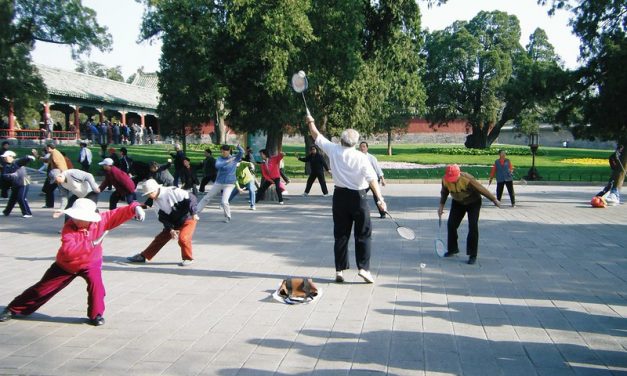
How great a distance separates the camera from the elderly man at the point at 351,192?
7.62m

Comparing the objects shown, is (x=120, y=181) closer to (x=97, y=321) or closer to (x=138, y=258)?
(x=138, y=258)

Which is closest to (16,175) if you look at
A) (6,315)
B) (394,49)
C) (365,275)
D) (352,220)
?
(6,315)

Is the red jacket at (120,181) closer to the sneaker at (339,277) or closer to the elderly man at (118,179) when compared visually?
the elderly man at (118,179)

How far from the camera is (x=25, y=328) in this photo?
19.6 feet

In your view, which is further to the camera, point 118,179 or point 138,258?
point 118,179

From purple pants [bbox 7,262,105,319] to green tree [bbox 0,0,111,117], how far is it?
24.4 meters

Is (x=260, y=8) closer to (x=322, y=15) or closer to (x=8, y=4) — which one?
(x=322, y=15)

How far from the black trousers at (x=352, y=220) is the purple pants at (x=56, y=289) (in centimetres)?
307

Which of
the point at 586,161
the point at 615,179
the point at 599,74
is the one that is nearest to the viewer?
the point at 615,179

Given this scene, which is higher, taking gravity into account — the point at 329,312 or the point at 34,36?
the point at 34,36

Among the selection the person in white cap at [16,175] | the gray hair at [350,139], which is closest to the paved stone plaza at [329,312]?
the gray hair at [350,139]

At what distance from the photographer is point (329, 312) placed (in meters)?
6.58

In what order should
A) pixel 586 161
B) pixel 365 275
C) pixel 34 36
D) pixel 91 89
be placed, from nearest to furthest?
pixel 365 275 < pixel 34 36 < pixel 586 161 < pixel 91 89

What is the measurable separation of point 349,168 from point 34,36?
28.1 metres
